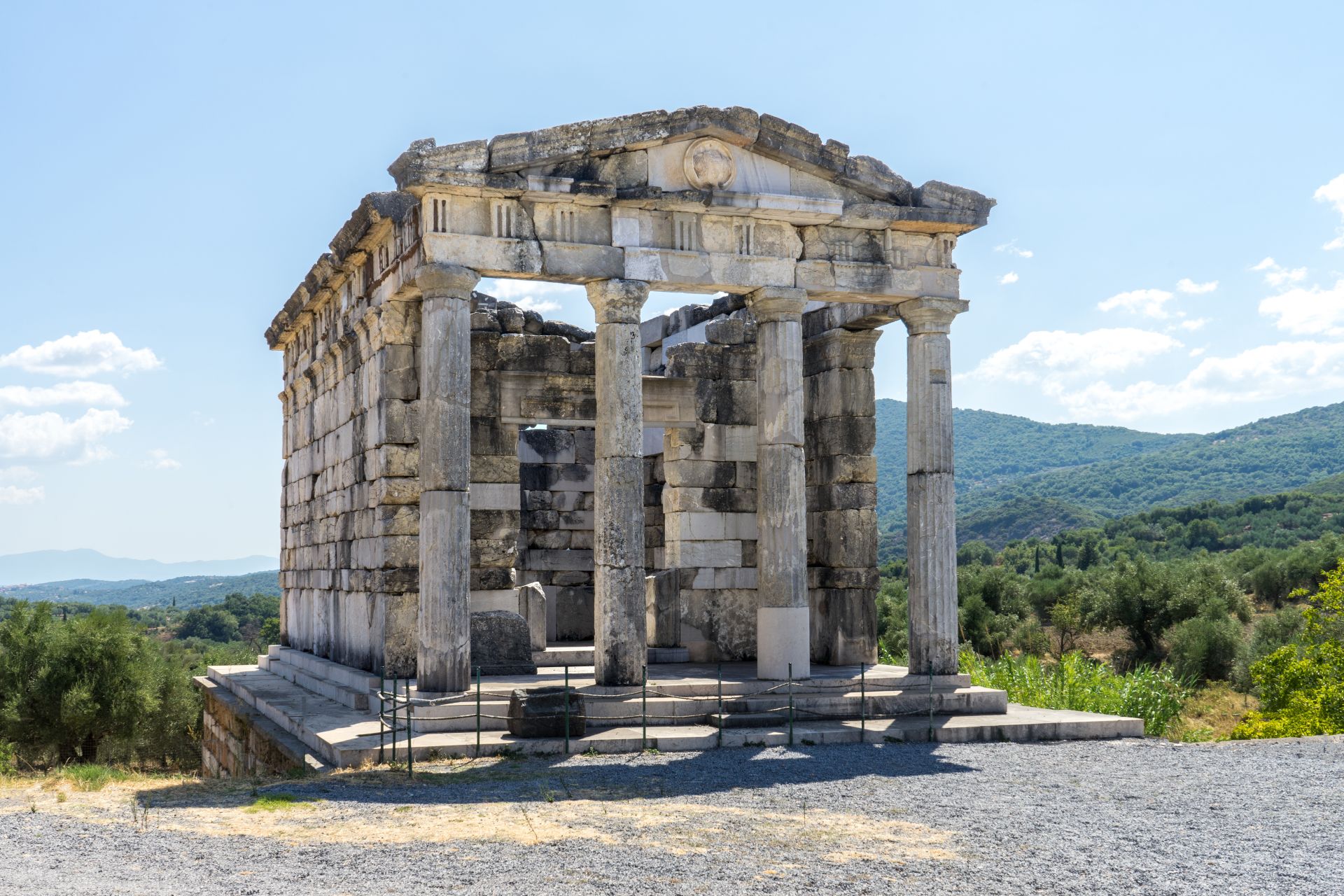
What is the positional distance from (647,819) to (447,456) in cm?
515

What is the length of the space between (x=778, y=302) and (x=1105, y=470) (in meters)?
93.1

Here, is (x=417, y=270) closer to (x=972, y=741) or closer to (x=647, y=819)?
(x=647, y=819)

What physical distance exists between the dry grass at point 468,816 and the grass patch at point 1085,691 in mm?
7483

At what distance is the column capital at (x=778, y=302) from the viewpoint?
1479cm

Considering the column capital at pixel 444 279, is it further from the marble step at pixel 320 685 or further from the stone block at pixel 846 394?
the stone block at pixel 846 394

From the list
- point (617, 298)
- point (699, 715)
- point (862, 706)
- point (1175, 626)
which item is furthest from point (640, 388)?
point (1175, 626)

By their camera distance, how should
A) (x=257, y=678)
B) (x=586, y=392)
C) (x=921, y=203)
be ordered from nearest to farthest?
(x=921, y=203) < (x=586, y=392) < (x=257, y=678)

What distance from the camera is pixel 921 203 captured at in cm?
1539

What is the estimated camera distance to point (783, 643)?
14.6 metres

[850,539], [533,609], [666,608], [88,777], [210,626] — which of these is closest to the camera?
[88,777]

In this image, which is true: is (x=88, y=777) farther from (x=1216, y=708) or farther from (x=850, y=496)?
(x=1216, y=708)

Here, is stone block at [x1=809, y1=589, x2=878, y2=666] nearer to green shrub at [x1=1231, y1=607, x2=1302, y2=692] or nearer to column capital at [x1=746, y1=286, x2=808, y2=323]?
column capital at [x1=746, y1=286, x2=808, y2=323]

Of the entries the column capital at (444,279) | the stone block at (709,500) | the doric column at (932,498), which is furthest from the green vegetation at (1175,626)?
the column capital at (444,279)

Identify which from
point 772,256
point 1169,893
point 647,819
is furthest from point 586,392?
point 1169,893
